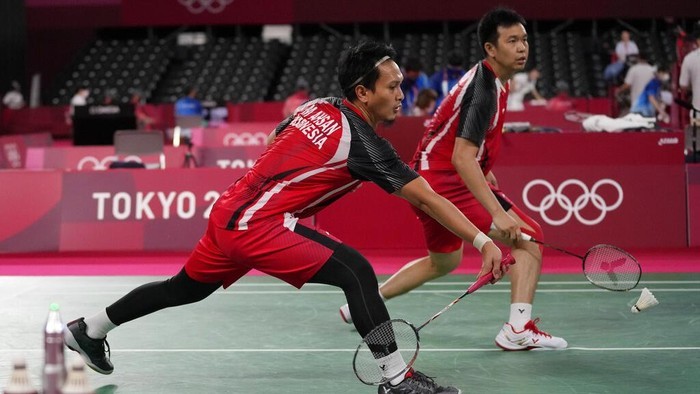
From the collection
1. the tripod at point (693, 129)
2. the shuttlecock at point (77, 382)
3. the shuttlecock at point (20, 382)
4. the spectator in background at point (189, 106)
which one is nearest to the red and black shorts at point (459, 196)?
the shuttlecock at point (20, 382)

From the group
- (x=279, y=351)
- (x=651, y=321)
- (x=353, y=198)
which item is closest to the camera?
(x=279, y=351)

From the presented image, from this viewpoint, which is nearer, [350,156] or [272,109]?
[350,156]

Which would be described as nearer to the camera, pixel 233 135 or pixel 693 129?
pixel 693 129

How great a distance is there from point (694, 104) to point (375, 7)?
16.6m

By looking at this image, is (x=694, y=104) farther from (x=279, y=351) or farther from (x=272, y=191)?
(x=272, y=191)

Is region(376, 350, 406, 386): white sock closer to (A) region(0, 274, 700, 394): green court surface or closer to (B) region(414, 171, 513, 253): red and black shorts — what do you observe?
(A) region(0, 274, 700, 394): green court surface

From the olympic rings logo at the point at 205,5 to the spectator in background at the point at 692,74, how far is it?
1795 centimetres

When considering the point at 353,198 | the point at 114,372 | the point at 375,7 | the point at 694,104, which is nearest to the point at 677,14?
the point at 375,7

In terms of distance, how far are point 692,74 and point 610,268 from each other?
6.48m

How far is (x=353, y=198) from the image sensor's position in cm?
967

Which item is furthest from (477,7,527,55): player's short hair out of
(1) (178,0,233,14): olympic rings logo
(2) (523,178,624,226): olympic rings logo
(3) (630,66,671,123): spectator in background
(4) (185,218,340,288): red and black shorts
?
(1) (178,0,233,14): olympic rings logo

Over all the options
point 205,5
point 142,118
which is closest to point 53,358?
point 142,118

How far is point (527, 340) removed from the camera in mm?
5254

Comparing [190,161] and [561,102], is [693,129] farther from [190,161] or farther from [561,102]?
[190,161]
